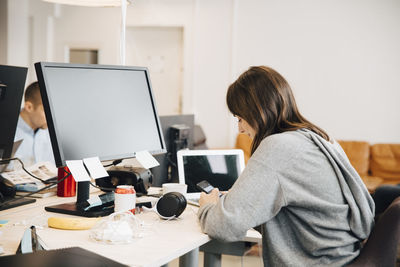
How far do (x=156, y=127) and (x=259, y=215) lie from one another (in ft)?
2.35

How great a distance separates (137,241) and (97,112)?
529mm

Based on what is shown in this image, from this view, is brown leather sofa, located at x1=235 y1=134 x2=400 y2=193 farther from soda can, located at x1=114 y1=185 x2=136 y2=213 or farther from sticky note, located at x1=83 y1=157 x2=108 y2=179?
sticky note, located at x1=83 y1=157 x2=108 y2=179

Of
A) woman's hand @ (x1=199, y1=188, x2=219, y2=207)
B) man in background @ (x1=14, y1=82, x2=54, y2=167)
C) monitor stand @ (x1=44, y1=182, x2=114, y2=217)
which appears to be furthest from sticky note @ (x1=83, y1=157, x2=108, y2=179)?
man in background @ (x1=14, y1=82, x2=54, y2=167)

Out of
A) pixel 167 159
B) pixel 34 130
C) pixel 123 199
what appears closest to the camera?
pixel 123 199

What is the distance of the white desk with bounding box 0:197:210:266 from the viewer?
3.85ft

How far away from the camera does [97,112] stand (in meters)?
1.60

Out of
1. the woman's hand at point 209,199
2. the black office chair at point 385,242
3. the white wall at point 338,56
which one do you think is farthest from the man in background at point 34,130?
the white wall at point 338,56

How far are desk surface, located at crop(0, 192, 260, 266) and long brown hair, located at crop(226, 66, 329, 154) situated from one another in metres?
0.41

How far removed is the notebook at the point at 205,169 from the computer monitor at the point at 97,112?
0.17 meters

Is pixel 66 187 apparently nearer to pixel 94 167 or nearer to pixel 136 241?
pixel 94 167

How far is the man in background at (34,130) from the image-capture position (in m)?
3.01

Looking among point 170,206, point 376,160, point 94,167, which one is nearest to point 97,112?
point 94,167

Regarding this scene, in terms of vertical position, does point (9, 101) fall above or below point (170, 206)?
above

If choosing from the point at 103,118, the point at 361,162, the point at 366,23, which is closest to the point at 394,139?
the point at 361,162
